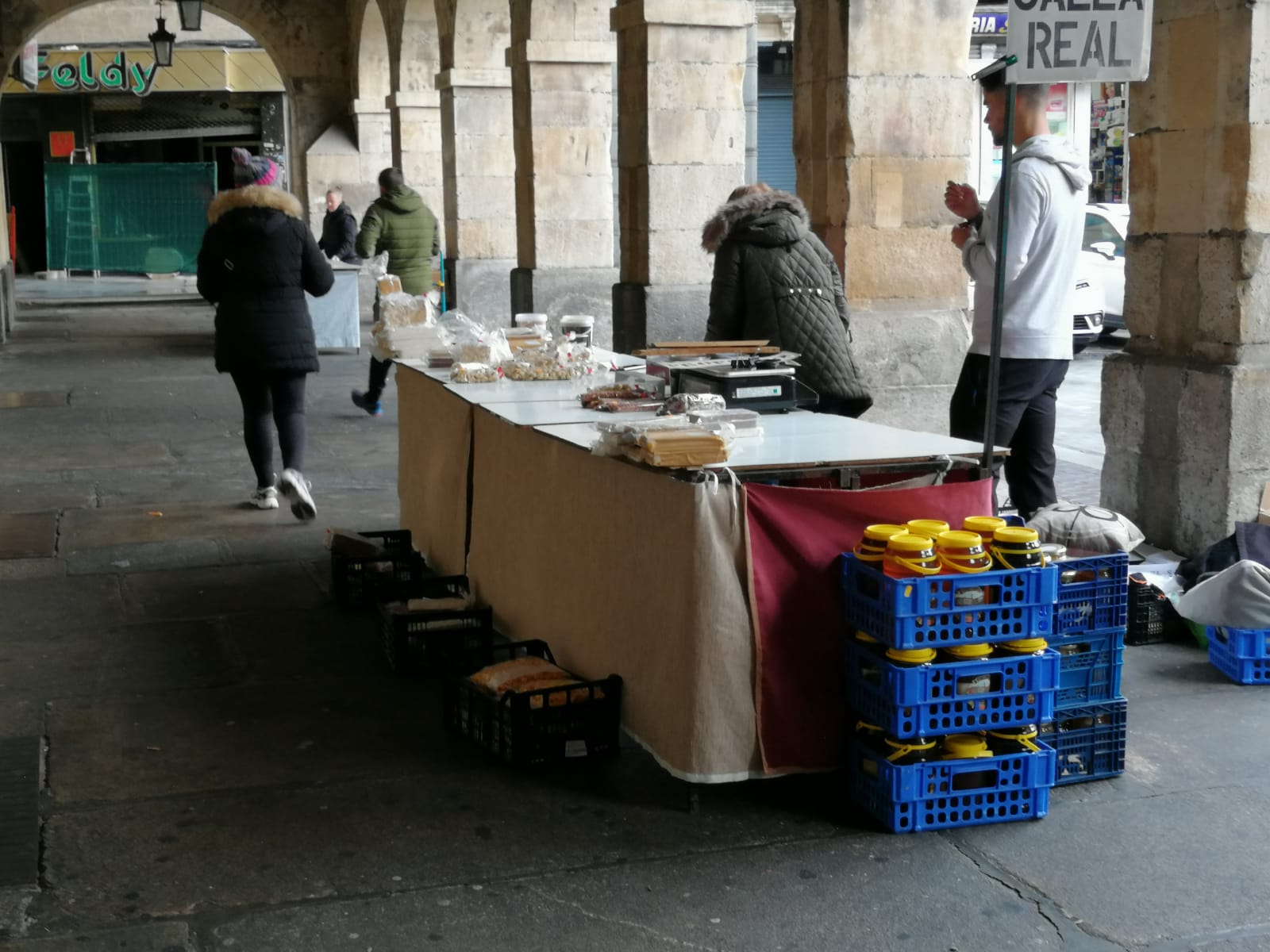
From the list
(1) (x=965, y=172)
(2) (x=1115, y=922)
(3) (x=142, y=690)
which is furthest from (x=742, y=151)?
(2) (x=1115, y=922)

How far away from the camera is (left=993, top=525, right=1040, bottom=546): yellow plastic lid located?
362 cm

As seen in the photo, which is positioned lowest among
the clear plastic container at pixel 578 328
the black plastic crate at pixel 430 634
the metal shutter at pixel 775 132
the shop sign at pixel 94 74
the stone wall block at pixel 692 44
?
the black plastic crate at pixel 430 634

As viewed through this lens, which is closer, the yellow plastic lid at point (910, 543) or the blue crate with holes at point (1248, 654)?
the yellow plastic lid at point (910, 543)

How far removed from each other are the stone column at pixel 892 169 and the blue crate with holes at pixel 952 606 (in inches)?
169

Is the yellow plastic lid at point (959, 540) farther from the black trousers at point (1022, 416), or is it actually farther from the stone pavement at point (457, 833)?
the black trousers at point (1022, 416)

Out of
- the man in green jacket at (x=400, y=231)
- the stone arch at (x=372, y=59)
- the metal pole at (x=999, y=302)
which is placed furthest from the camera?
the stone arch at (x=372, y=59)

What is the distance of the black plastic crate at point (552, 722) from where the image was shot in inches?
156

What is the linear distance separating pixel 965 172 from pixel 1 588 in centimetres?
506

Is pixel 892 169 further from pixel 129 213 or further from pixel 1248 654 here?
pixel 129 213

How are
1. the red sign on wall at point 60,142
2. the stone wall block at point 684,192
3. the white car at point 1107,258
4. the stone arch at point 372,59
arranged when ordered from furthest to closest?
1. the red sign on wall at point 60,142
2. the stone arch at point 372,59
3. the white car at point 1107,258
4. the stone wall block at point 684,192

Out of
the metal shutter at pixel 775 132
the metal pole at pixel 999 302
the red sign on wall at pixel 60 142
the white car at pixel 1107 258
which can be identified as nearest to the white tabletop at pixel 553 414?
the metal pole at pixel 999 302

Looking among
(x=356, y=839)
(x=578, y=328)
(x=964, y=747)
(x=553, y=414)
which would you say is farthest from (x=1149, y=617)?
(x=356, y=839)

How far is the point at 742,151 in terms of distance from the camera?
10039mm

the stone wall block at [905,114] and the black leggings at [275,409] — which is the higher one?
the stone wall block at [905,114]
